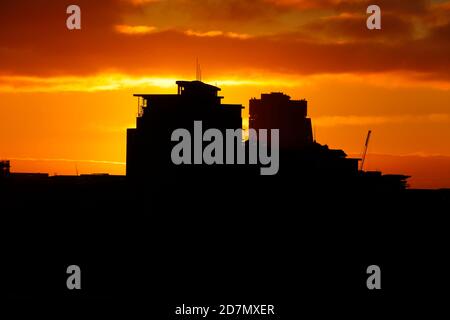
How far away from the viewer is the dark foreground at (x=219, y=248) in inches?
3019

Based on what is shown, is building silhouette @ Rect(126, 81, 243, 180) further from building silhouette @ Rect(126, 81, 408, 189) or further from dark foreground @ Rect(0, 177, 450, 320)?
dark foreground @ Rect(0, 177, 450, 320)

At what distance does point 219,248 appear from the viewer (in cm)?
9488

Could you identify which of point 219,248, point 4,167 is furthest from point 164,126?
point 4,167

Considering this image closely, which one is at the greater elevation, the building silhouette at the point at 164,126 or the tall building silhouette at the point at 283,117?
the tall building silhouette at the point at 283,117

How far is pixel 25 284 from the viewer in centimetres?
8075

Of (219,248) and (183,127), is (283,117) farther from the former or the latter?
(219,248)

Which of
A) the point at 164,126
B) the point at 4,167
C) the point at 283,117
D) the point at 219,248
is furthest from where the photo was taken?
the point at 283,117

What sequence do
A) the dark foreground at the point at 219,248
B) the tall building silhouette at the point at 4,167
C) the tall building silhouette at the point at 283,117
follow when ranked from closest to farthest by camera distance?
the dark foreground at the point at 219,248 < the tall building silhouette at the point at 4,167 < the tall building silhouette at the point at 283,117

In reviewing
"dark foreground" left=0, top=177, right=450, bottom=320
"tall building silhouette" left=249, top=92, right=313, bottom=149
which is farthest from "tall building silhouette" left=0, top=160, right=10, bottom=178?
"tall building silhouette" left=249, top=92, right=313, bottom=149

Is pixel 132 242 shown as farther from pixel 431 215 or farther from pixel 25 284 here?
pixel 431 215

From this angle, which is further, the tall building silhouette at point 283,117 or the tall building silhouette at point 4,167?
the tall building silhouette at point 283,117

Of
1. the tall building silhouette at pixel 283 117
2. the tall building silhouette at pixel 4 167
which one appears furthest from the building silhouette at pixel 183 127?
the tall building silhouette at pixel 283 117

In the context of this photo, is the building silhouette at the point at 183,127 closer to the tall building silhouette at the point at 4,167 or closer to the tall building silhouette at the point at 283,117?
the tall building silhouette at the point at 4,167

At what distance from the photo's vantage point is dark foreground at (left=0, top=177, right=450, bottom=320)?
252 ft
